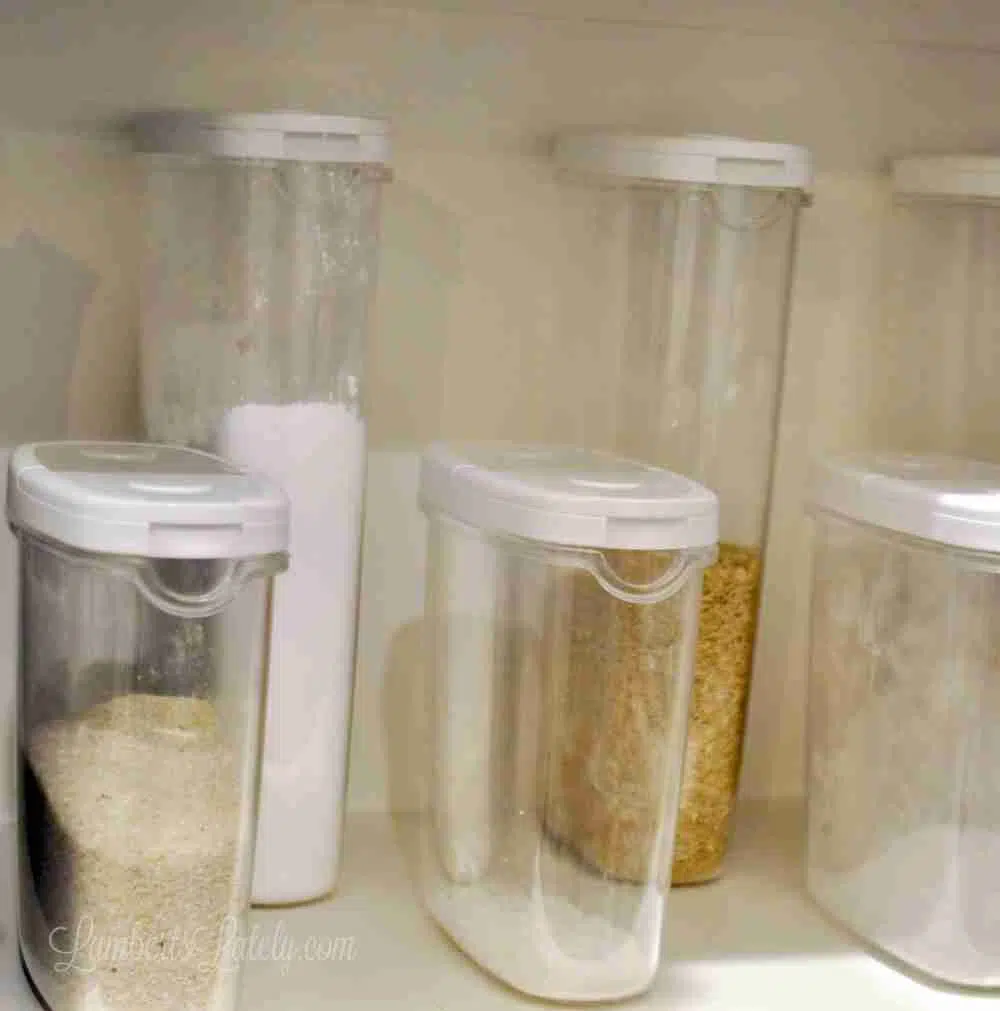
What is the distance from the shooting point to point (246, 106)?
93 cm

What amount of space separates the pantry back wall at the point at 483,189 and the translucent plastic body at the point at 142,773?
0.69ft

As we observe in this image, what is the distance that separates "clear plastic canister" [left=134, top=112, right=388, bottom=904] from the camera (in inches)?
33.0

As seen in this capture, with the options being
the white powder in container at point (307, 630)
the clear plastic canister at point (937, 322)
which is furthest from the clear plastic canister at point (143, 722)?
the clear plastic canister at point (937, 322)

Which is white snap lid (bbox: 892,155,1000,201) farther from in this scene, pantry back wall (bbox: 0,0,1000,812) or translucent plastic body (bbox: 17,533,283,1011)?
translucent plastic body (bbox: 17,533,283,1011)

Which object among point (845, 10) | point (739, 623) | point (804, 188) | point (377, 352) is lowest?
point (739, 623)

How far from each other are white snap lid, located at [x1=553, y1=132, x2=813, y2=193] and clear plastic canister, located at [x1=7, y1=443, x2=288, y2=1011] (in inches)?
12.0

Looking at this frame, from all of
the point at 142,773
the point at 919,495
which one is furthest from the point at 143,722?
the point at 919,495

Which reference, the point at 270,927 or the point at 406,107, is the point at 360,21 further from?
the point at 270,927

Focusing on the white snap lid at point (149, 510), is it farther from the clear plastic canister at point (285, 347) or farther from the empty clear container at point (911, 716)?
the empty clear container at point (911, 716)

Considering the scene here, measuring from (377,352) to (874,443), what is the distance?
1.11 feet

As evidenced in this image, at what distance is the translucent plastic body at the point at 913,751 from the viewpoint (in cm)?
83

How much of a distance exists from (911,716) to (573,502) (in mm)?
238

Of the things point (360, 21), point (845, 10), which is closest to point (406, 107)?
point (360, 21)

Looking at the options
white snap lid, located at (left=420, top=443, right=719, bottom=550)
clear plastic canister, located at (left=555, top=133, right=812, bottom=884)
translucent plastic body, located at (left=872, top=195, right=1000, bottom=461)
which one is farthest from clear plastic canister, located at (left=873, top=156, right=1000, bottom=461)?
white snap lid, located at (left=420, top=443, right=719, bottom=550)
